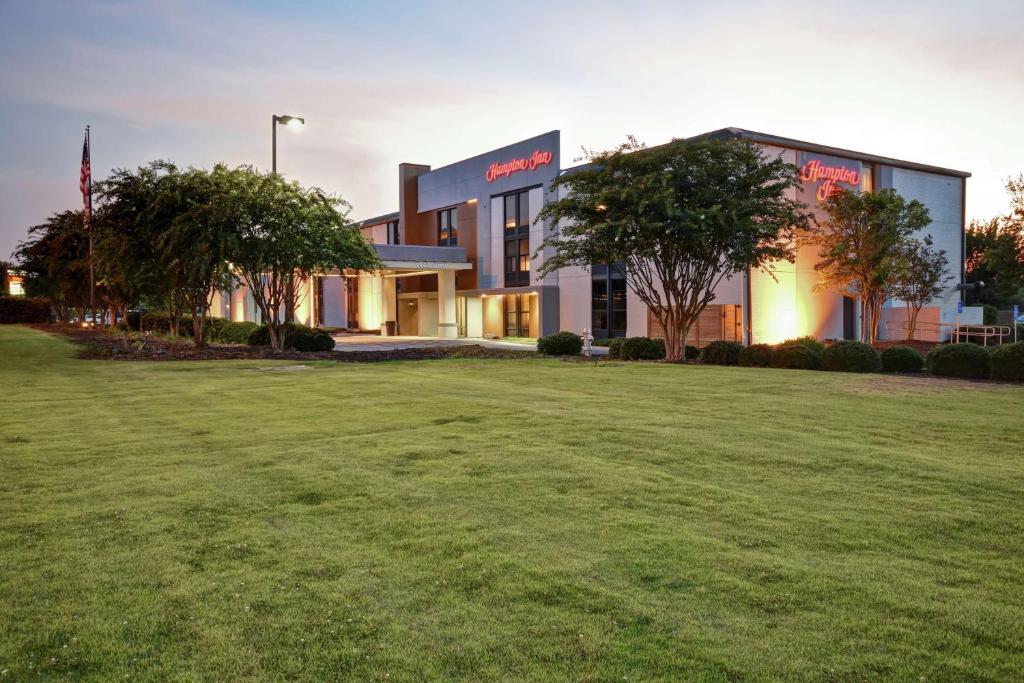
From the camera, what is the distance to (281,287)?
28.2 meters

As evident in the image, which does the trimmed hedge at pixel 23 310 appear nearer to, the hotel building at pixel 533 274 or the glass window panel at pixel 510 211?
the hotel building at pixel 533 274

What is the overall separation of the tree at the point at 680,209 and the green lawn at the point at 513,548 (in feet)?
42.0

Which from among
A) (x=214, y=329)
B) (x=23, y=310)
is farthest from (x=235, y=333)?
(x=23, y=310)

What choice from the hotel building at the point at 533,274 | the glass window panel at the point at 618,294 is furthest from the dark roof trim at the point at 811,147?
the glass window panel at the point at 618,294

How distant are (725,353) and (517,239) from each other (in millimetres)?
24420

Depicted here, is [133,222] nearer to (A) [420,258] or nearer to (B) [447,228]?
(A) [420,258]

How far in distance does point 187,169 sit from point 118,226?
3.09 metres

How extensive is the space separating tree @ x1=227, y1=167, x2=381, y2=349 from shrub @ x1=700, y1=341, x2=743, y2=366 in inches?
521

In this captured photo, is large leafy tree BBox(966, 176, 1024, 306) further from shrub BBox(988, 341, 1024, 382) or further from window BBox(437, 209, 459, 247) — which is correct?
window BBox(437, 209, 459, 247)

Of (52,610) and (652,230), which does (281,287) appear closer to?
(652,230)

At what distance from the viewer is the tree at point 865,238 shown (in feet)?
102

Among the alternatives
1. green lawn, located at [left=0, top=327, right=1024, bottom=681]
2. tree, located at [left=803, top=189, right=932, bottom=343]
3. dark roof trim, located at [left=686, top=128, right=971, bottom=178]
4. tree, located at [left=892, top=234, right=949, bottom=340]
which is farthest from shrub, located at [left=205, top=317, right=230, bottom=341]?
tree, located at [left=892, top=234, right=949, bottom=340]

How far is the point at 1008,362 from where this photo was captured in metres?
16.9

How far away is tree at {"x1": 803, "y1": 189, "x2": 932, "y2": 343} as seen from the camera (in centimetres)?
3116
